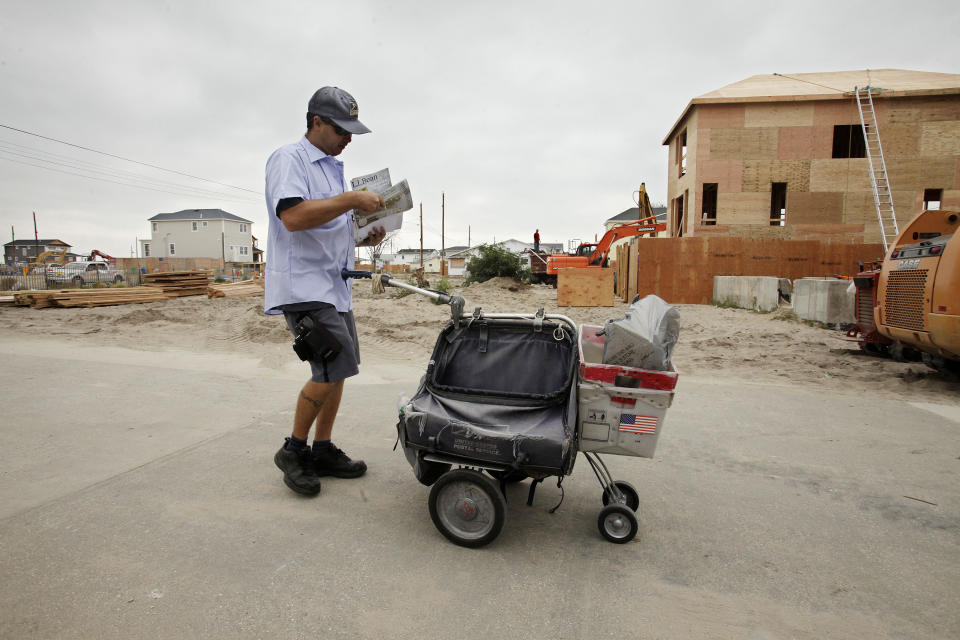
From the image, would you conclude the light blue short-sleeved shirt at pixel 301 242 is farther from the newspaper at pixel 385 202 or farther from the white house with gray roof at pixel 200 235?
the white house with gray roof at pixel 200 235

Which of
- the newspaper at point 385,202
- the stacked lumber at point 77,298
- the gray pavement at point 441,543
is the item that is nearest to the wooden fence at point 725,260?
the gray pavement at point 441,543

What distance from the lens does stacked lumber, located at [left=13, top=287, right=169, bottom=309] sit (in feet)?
47.6

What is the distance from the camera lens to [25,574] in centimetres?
209

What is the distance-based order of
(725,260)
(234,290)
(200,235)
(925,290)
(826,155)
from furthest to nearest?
(200,235), (234,290), (826,155), (725,260), (925,290)

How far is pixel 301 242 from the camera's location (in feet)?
9.40

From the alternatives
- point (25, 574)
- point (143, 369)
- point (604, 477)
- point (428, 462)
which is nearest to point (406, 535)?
point (428, 462)

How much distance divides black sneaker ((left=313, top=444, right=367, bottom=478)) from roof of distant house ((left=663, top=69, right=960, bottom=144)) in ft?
59.6

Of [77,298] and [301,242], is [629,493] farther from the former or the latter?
[77,298]

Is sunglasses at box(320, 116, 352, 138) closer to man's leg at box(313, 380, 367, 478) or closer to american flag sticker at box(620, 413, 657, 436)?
man's leg at box(313, 380, 367, 478)

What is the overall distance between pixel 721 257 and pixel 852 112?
22.3 feet

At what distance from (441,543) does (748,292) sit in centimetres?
1421

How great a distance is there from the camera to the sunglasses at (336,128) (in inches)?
115

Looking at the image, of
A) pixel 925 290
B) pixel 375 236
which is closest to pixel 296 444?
pixel 375 236

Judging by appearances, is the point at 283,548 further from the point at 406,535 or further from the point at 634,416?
the point at 634,416
